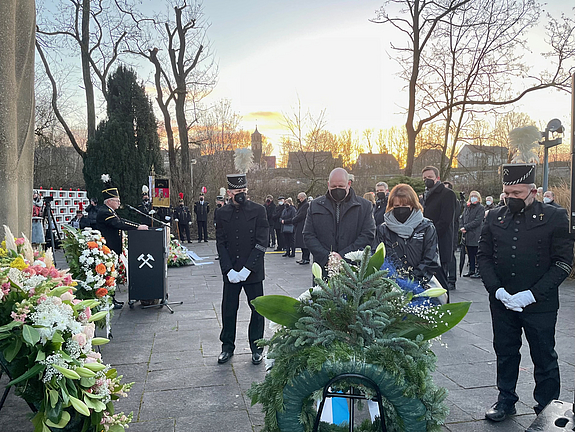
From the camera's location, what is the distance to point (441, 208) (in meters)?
8.05

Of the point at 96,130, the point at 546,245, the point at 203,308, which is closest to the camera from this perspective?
the point at 546,245

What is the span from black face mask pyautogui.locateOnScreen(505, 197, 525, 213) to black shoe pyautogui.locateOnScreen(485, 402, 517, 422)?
5.14 ft

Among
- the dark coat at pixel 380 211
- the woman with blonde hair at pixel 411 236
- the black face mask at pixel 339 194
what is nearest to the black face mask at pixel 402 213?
the woman with blonde hair at pixel 411 236

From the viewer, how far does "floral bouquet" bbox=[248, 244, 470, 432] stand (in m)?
1.97

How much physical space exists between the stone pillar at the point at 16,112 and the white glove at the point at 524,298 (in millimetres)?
4769

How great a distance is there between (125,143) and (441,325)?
22618 millimetres

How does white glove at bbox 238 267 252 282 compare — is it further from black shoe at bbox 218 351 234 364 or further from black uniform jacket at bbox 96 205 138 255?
black uniform jacket at bbox 96 205 138 255

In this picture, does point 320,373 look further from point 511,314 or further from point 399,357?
point 511,314

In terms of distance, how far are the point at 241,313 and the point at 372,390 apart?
5.46 m

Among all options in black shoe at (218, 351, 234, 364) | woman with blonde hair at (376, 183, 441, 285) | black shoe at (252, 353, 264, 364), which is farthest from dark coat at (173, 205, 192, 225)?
woman with blonde hair at (376, 183, 441, 285)

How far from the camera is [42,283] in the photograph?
10.2 feet

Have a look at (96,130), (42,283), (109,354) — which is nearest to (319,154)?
(96,130)

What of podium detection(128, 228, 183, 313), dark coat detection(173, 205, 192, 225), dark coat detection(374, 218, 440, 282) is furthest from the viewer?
dark coat detection(173, 205, 192, 225)

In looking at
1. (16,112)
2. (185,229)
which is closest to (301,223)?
(16,112)
